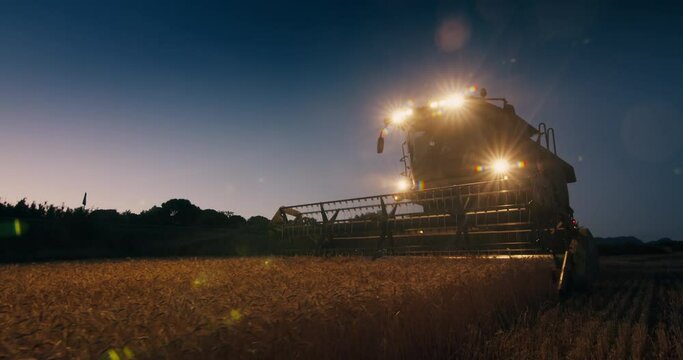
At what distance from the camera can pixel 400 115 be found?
11.8m

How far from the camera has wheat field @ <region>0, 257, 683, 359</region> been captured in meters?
1.57

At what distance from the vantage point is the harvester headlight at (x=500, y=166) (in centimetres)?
1042

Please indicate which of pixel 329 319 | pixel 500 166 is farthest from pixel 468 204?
pixel 329 319

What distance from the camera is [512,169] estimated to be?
1041cm

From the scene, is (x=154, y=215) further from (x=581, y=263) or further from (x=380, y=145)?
(x=581, y=263)

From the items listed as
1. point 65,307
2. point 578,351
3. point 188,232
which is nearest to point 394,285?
point 578,351

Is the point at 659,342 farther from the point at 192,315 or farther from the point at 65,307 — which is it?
the point at 65,307

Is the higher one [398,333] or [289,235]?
[289,235]

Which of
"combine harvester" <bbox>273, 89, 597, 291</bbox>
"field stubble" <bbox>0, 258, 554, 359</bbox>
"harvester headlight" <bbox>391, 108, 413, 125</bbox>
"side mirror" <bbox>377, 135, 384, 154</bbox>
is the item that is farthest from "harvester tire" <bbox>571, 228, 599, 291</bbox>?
"harvester headlight" <bbox>391, 108, 413, 125</bbox>

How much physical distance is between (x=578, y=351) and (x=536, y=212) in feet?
13.8

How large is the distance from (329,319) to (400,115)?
9.89 meters

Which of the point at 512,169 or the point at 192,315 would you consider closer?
the point at 192,315

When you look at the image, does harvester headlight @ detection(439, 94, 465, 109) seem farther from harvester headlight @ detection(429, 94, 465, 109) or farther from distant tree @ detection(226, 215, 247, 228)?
distant tree @ detection(226, 215, 247, 228)

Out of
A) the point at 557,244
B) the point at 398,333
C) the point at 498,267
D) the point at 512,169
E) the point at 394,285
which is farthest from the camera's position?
the point at 512,169
